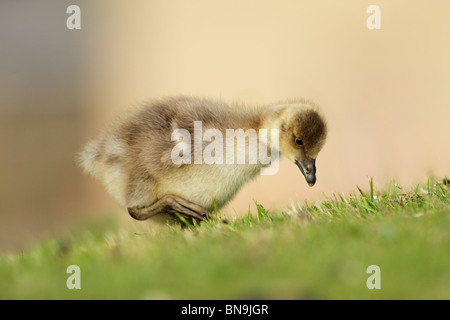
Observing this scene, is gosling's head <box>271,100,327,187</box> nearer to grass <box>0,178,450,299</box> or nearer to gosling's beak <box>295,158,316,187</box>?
gosling's beak <box>295,158,316,187</box>

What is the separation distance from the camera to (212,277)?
150cm

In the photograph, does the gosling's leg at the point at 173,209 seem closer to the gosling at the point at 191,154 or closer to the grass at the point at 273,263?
the gosling at the point at 191,154

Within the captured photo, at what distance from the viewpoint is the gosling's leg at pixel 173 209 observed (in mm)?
2561

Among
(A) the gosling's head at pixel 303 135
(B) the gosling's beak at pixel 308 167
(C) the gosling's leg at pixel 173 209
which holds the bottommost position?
(C) the gosling's leg at pixel 173 209

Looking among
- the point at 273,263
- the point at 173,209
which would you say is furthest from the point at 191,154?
the point at 273,263

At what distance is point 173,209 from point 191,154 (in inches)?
9.2

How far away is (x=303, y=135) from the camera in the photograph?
8.34ft

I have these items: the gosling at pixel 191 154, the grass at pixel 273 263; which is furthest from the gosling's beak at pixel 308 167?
the grass at pixel 273 263

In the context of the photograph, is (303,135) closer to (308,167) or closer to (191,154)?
(308,167)

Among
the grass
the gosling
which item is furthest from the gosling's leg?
the grass

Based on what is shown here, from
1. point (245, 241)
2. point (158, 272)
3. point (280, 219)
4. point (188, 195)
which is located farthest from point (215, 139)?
point (158, 272)
